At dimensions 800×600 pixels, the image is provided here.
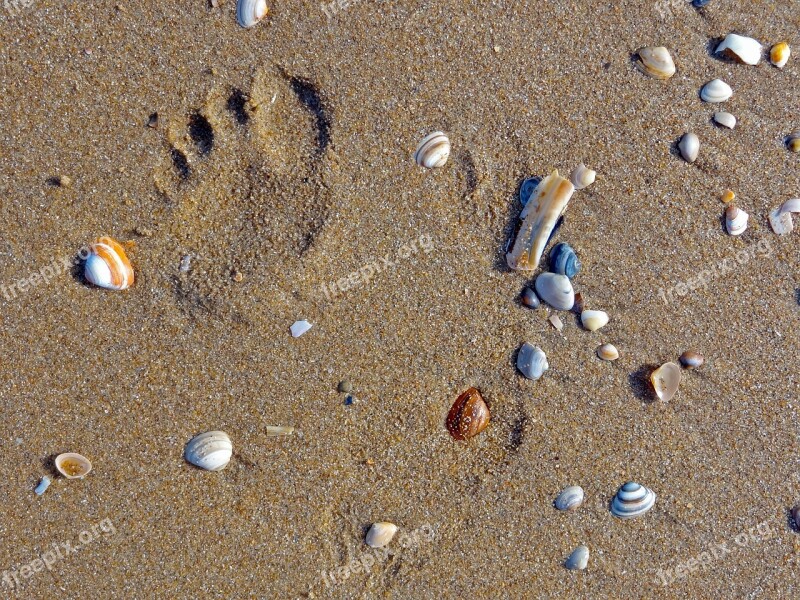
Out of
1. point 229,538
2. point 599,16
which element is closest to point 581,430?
point 229,538

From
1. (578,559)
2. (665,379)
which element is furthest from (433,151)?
(578,559)

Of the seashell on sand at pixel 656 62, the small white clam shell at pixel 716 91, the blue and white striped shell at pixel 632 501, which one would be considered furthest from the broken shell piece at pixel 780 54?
the blue and white striped shell at pixel 632 501

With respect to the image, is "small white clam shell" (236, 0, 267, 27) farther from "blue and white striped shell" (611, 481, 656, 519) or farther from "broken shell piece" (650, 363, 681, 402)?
"blue and white striped shell" (611, 481, 656, 519)

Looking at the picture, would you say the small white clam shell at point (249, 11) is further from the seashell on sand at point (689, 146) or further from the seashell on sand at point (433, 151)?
the seashell on sand at point (689, 146)

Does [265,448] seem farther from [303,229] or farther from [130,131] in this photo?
[130,131]

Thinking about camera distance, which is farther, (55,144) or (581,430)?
(581,430)

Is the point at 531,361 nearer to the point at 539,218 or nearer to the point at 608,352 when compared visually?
the point at 608,352
